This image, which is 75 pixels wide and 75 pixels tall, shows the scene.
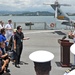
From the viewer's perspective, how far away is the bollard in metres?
4.16

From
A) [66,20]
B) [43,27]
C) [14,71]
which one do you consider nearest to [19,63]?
[14,71]

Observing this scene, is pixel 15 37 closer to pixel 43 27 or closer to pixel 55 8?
pixel 43 27

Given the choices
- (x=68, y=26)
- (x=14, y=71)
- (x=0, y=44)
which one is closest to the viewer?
(x=0, y=44)

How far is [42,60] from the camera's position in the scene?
414 cm

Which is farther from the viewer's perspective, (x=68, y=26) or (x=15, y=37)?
(x=68, y=26)

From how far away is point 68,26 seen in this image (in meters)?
39.1

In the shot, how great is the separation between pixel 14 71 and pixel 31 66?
3.74 feet

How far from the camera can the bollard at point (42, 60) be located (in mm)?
4164

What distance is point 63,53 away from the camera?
34.8 feet

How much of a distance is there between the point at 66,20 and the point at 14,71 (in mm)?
30197

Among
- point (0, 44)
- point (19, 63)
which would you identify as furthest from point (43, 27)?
point (0, 44)

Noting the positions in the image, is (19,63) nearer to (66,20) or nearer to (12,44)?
(12,44)

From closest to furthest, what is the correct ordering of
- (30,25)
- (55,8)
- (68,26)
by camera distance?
(30,25) < (68,26) < (55,8)

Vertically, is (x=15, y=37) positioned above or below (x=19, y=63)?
above
